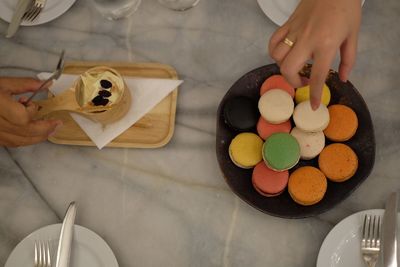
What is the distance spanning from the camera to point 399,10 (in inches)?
39.8

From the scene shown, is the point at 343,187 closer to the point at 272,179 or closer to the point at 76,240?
the point at 272,179

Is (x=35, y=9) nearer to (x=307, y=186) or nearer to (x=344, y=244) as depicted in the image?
(x=307, y=186)

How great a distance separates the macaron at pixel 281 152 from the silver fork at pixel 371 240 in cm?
17

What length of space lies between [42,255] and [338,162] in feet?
1.87

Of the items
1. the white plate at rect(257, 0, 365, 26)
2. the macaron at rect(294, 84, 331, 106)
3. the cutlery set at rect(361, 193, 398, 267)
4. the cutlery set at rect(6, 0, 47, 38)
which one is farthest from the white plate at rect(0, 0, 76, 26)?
the cutlery set at rect(361, 193, 398, 267)

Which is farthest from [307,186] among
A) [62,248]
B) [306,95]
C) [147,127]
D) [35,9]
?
A: [35,9]

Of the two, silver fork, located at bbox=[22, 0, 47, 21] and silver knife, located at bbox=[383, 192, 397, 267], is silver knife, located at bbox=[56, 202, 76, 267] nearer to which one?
silver fork, located at bbox=[22, 0, 47, 21]

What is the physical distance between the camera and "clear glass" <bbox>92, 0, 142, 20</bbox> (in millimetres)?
1069

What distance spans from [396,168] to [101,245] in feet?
1.90

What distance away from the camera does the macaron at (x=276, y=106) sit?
900mm

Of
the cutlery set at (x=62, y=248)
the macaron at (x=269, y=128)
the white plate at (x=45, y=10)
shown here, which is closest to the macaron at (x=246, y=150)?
the macaron at (x=269, y=128)

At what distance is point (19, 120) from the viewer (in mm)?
911

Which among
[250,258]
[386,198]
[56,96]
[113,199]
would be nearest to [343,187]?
[386,198]

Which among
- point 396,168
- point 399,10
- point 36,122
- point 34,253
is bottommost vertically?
point 34,253
